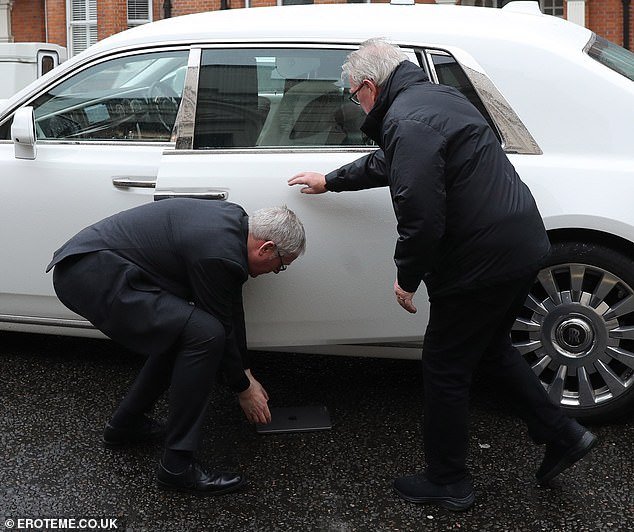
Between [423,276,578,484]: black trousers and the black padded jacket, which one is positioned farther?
[423,276,578,484]: black trousers

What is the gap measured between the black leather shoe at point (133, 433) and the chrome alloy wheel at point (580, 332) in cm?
159

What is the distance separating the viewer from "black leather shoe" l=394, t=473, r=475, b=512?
3295 millimetres

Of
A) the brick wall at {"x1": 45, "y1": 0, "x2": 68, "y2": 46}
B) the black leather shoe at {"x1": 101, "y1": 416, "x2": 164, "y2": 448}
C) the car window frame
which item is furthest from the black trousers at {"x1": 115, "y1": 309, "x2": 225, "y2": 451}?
the brick wall at {"x1": 45, "y1": 0, "x2": 68, "y2": 46}

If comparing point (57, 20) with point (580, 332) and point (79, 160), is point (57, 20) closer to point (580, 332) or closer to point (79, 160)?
point (79, 160)

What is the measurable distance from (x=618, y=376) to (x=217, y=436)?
5.70 ft

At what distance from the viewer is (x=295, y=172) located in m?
3.80

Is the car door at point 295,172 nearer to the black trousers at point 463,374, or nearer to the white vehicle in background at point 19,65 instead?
the black trousers at point 463,374

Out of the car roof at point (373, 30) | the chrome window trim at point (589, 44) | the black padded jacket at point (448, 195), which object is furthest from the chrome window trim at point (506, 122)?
the black padded jacket at point (448, 195)

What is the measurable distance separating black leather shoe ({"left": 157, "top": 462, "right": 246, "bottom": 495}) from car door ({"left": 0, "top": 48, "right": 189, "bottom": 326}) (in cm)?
120

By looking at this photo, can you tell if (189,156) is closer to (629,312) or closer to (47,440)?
(47,440)

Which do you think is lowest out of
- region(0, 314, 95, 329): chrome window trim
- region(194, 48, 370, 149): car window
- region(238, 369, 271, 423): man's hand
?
region(0, 314, 95, 329): chrome window trim

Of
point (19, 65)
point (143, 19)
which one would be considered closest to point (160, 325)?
point (19, 65)

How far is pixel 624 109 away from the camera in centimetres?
371

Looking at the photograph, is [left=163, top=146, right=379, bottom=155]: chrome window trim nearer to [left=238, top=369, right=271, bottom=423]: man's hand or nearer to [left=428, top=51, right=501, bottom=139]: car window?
[left=428, top=51, right=501, bottom=139]: car window
